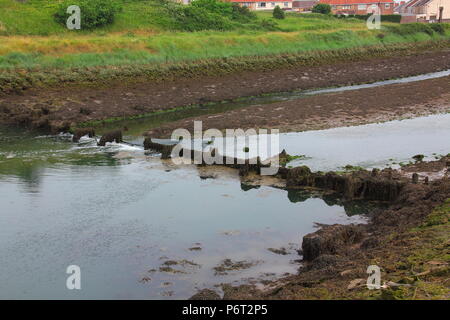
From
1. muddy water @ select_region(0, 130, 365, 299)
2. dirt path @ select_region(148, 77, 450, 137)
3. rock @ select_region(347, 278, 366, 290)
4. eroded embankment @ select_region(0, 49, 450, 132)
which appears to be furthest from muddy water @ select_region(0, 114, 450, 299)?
eroded embankment @ select_region(0, 49, 450, 132)

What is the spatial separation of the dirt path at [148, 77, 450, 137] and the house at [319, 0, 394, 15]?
2573 inches

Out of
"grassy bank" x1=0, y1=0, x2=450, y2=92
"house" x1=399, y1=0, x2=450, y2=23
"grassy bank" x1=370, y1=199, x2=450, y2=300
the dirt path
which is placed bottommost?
"grassy bank" x1=370, y1=199, x2=450, y2=300

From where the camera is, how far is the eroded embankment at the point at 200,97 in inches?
1565

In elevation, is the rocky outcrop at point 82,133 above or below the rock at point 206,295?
above

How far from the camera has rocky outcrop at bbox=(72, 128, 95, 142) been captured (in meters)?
35.7

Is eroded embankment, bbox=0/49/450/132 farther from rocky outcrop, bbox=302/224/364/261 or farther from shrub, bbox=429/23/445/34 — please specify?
shrub, bbox=429/23/445/34

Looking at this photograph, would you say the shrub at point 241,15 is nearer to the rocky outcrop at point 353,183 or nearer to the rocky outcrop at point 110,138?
the rocky outcrop at point 110,138

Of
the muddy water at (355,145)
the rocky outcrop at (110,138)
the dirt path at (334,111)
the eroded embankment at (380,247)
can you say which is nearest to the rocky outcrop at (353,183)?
the eroded embankment at (380,247)

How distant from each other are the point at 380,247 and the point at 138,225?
817 centimetres

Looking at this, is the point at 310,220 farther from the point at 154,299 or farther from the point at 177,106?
the point at 177,106

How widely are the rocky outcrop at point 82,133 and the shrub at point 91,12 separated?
25860mm

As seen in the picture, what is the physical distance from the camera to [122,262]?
1928 cm
